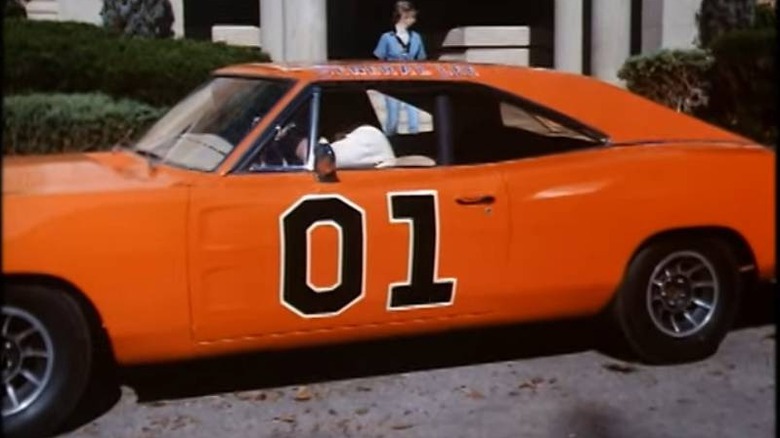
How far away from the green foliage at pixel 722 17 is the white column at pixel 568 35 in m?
1.72

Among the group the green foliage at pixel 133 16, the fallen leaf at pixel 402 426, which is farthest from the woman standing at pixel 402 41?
the fallen leaf at pixel 402 426

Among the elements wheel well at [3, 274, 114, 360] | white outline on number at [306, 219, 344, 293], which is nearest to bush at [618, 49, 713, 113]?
white outline on number at [306, 219, 344, 293]

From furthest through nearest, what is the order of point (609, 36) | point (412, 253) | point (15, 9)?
point (609, 36) < point (15, 9) < point (412, 253)

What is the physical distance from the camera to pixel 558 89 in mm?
5902

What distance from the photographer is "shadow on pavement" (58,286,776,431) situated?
5.61m

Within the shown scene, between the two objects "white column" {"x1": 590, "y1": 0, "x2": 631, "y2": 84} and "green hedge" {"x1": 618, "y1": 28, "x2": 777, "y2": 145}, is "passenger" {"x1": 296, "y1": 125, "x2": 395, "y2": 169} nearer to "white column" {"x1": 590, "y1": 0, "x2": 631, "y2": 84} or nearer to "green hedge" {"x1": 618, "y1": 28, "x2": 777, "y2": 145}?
"green hedge" {"x1": 618, "y1": 28, "x2": 777, "y2": 145}

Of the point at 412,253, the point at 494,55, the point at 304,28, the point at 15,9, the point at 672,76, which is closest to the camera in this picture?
the point at 412,253

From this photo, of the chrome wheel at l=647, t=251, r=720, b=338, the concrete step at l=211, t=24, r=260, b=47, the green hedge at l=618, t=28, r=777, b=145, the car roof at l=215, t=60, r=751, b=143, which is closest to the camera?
the car roof at l=215, t=60, r=751, b=143

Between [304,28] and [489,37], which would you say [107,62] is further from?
[489,37]

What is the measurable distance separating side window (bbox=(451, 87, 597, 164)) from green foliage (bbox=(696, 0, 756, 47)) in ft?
25.8

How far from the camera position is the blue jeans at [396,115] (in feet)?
18.6

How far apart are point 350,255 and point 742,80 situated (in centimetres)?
673

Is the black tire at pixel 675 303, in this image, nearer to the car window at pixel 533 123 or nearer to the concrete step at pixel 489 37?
the car window at pixel 533 123

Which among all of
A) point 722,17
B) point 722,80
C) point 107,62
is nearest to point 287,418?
point 107,62
